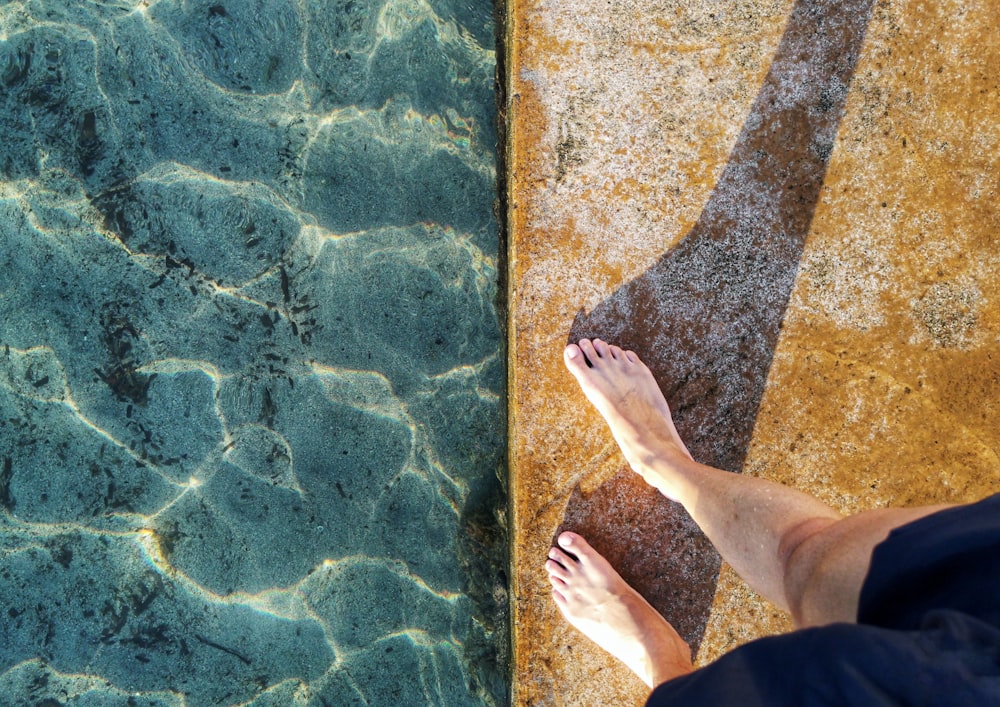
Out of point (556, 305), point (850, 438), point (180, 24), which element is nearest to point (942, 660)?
point (850, 438)

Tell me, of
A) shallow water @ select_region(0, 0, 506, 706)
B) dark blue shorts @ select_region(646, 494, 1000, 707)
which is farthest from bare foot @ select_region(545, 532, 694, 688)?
dark blue shorts @ select_region(646, 494, 1000, 707)

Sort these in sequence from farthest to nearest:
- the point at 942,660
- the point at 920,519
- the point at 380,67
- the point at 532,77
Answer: the point at 380,67 < the point at 532,77 < the point at 920,519 < the point at 942,660

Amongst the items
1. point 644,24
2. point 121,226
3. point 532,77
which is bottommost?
point 121,226

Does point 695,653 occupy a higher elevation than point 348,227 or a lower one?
lower

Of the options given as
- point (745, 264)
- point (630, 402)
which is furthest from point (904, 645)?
point (745, 264)

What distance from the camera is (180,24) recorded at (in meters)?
2.21

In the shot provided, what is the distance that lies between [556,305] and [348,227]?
829 millimetres

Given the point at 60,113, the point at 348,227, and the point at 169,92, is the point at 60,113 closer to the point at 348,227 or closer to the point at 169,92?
the point at 169,92

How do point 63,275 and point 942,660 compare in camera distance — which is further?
point 63,275

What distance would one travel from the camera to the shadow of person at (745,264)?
2.12m

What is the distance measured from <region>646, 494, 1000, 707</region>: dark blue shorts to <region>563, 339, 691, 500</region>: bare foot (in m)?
0.75

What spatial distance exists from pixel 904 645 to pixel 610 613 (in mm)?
1120

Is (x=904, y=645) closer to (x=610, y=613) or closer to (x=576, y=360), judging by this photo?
(x=610, y=613)

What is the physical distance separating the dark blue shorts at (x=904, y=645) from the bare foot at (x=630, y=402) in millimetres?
753
